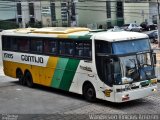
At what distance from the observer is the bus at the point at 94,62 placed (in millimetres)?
15258

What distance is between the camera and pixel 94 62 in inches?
629

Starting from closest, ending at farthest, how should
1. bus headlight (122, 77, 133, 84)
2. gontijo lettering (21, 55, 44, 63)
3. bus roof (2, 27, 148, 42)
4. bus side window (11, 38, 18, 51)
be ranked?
bus headlight (122, 77, 133, 84) → bus roof (2, 27, 148, 42) → gontijo lettering (21, 55, 44, 63) → bus side window (11, 38, 18, 51)

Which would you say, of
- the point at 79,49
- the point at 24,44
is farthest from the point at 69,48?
the point at 24,44

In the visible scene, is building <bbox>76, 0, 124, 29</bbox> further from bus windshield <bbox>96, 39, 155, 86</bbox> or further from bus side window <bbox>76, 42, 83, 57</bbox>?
bus windshield <bbox>96, 39, 155, 86</bbox>

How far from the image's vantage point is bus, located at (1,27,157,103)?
50.1 ft

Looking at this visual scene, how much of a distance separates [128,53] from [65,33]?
11.8 feet

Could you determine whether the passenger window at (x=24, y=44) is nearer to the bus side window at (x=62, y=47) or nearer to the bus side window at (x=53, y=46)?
the bus side window at (x=53, y=46)

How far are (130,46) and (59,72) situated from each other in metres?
3.74

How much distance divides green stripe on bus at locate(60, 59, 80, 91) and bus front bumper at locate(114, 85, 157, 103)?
270cm

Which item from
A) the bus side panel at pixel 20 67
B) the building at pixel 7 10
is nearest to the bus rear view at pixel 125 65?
the bus side panel at pixel 20 67

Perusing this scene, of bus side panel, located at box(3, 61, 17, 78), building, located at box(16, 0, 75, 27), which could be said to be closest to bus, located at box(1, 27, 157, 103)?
bus side panel, located at box(3, 61, 17, 78)

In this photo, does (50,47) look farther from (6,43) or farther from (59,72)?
(6,43)

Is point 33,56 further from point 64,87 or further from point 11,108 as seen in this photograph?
point 11,108

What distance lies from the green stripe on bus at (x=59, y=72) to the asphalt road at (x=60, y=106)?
1.65ft
